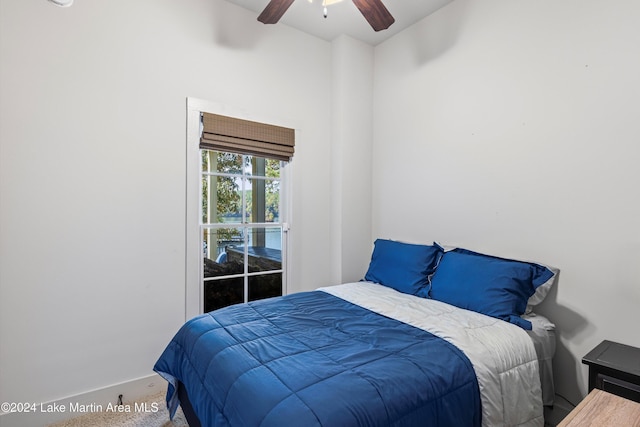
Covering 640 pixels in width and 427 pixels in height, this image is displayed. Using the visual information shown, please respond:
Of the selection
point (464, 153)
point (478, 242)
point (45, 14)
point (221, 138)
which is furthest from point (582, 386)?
point (45, 14)

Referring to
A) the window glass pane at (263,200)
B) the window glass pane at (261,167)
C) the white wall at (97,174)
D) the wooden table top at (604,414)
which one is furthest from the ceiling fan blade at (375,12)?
the wooden table top at (604,414)

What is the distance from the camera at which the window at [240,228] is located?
104 inches

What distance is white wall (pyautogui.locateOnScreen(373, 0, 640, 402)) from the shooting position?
69.6 inches

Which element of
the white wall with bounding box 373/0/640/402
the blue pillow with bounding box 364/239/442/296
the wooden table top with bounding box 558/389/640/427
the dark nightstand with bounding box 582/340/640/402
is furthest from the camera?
the blue pillow with bounding box 364/239/442/296

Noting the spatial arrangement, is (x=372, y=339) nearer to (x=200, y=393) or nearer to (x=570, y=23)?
(x=200, y=393)

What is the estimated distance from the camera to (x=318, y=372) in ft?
4.17

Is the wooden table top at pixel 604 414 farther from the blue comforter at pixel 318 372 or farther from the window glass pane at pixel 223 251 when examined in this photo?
the window glass pane at pixel 223 251

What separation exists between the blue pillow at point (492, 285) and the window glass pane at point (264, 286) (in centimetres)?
138

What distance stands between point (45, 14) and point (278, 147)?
1702mm

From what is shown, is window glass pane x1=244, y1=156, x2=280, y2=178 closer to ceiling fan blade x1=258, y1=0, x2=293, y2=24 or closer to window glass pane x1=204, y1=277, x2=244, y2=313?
window glass pane x1=204, y1=277, x2=244, y2=313

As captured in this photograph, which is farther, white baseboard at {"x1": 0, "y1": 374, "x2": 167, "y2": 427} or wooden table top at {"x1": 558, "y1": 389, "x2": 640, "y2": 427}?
white baseboard at {"x1": 0, "y1": 374, "x2": 167, "y2": 427}

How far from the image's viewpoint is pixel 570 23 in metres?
1.97

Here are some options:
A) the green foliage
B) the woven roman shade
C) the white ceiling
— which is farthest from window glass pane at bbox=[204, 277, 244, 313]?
the white ceiling

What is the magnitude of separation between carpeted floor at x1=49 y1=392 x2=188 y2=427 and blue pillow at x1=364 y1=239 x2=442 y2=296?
1.70m
